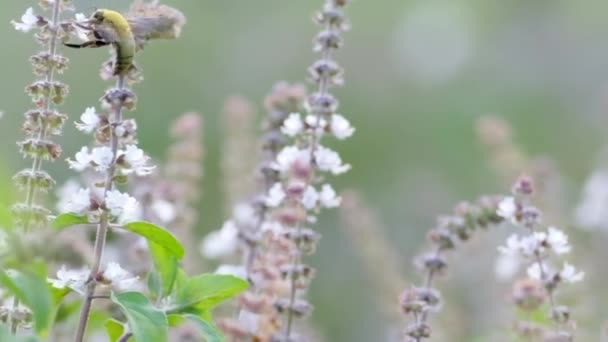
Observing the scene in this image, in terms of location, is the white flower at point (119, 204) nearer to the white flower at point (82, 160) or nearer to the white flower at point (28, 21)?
the white flower at point (82, 160)

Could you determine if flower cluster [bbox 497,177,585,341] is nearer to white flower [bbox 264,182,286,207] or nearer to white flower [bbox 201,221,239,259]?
white flower [bbox 264,182,286,207]

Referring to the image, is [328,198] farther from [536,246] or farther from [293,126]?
[536,246]

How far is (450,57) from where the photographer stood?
7984 millimetres

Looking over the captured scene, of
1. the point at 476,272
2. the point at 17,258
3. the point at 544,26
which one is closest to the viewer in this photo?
the point at 17,258

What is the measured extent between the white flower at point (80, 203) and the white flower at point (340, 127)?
1.16 ft

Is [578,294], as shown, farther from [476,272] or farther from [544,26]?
[544,26]

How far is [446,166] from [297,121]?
172 inches

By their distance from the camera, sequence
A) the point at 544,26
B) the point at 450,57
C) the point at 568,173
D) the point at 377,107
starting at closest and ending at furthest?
the point at 568,173 → the point at 377,107 → the point at 450,57 → the point at 544,26

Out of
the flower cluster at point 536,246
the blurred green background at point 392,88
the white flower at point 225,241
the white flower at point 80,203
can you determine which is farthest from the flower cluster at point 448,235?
the blurred green background at point 392,88

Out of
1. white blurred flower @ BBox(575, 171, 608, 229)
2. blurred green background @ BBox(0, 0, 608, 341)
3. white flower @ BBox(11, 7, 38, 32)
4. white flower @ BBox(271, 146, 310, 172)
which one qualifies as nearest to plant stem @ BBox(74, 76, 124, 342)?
white flower @ BBox(11, 7, 38, 32)

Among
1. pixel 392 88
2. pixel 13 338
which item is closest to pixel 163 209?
pixel 13 338

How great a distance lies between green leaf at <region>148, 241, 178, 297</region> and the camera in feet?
3.93

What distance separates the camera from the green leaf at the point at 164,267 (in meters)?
1.20

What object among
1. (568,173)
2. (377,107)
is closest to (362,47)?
(377,107)
